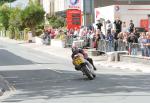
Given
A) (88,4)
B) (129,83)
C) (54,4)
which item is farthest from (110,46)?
(54,4)

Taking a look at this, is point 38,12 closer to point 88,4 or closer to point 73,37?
point 88,4

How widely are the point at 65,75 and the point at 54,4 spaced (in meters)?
67.4

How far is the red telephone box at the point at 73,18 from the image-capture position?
51781 mm

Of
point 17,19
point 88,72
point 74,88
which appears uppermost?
point 17,19

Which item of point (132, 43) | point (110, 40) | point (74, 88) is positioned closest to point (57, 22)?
point (110, 40)

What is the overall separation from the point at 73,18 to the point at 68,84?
31601 mm

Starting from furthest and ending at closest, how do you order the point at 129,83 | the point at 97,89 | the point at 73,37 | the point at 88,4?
the point at 88,4, the point at 73,37, the point at 129,83, the point at 97,89

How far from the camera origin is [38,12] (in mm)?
72438

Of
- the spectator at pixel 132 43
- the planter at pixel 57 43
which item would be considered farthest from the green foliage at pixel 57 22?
the spectator at pixel 132 43

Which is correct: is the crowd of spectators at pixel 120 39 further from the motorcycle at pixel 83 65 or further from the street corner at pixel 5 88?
the street corner at pixel 5 88

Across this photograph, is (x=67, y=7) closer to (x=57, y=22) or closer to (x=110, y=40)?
(x=57, y=22)

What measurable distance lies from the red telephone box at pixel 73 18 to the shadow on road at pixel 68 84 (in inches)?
1010

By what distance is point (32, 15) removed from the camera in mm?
72000

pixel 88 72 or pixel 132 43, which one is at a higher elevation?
pixel 132 43
